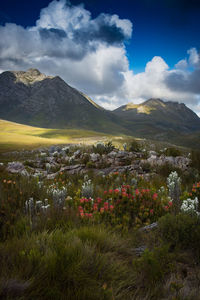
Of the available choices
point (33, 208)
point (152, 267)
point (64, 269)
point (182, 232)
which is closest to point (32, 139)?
point (33, 208)

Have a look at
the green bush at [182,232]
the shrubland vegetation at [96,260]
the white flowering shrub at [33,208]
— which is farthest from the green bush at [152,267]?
the white flowering shrub at [33,208]

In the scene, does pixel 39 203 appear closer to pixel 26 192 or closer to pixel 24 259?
pixel 26 192

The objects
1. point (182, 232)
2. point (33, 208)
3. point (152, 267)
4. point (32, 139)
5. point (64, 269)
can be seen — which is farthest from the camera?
point (32, 139)

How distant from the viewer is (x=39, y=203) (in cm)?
390

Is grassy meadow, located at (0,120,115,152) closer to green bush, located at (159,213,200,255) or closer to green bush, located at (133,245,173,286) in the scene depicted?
green bush, located at (159,213,200,255)

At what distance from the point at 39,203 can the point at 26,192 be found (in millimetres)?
1010

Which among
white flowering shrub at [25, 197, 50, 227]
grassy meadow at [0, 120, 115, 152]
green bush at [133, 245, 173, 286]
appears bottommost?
green bush at [133, 245, 173, 286]

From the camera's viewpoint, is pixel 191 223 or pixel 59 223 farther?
pixel 59 223

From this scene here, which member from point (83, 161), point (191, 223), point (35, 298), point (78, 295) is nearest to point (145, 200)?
point (191, 223)

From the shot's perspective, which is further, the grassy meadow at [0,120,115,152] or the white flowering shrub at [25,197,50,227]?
the grassy meadow at [0,120,115,152]

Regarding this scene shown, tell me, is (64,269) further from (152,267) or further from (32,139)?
(32,139)

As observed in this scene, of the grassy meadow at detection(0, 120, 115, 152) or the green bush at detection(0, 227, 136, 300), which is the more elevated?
the grassy meadow at detection(0, 120, 115, 152)

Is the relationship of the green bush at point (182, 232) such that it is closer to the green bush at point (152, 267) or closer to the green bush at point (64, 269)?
the green bush at point (152, 267)

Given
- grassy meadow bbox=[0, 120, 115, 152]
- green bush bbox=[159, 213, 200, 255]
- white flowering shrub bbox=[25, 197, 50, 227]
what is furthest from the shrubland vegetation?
grassy meadow bbox=[0, 120, 115, 152]
